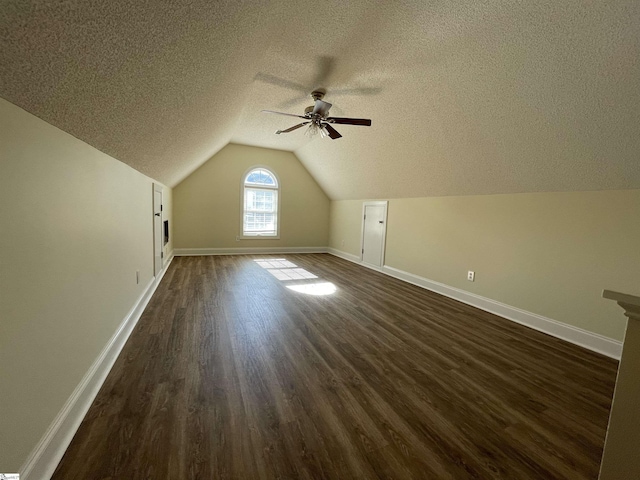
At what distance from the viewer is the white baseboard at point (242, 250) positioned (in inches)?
248

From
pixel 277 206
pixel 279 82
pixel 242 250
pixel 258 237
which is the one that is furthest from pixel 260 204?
pixel 279 82

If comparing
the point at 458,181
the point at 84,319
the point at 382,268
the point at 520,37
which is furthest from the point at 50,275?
the point at 382,268

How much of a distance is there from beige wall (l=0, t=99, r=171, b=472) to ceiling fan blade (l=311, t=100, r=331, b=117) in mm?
2015

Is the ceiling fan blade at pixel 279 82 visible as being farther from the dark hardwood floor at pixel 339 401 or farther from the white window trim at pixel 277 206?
the white window trim at pixel 277 206

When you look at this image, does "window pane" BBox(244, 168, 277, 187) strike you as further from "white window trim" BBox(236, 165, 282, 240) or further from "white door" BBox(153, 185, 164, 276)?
"white door" BBox(153, 185, 164, 276)

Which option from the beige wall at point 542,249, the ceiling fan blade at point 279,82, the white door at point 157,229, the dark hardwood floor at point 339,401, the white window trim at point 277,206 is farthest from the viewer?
the white window trim at point 277,206

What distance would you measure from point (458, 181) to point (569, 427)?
9.19 feet

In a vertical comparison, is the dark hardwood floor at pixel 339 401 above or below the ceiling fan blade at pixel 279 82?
below

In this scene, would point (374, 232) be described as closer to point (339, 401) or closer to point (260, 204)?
point (260, 204)

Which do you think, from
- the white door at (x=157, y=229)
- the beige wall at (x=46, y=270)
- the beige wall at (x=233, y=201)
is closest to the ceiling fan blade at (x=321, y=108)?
the beige wall at (x=46, y=270)

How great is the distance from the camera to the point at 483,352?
2348 mm

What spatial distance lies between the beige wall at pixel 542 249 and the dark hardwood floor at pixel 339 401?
403 mm

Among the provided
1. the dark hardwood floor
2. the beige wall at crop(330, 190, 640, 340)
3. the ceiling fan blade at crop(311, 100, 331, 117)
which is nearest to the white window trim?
the beige wall at crop(330, 190, 640, 340)

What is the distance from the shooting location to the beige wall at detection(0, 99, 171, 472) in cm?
94
